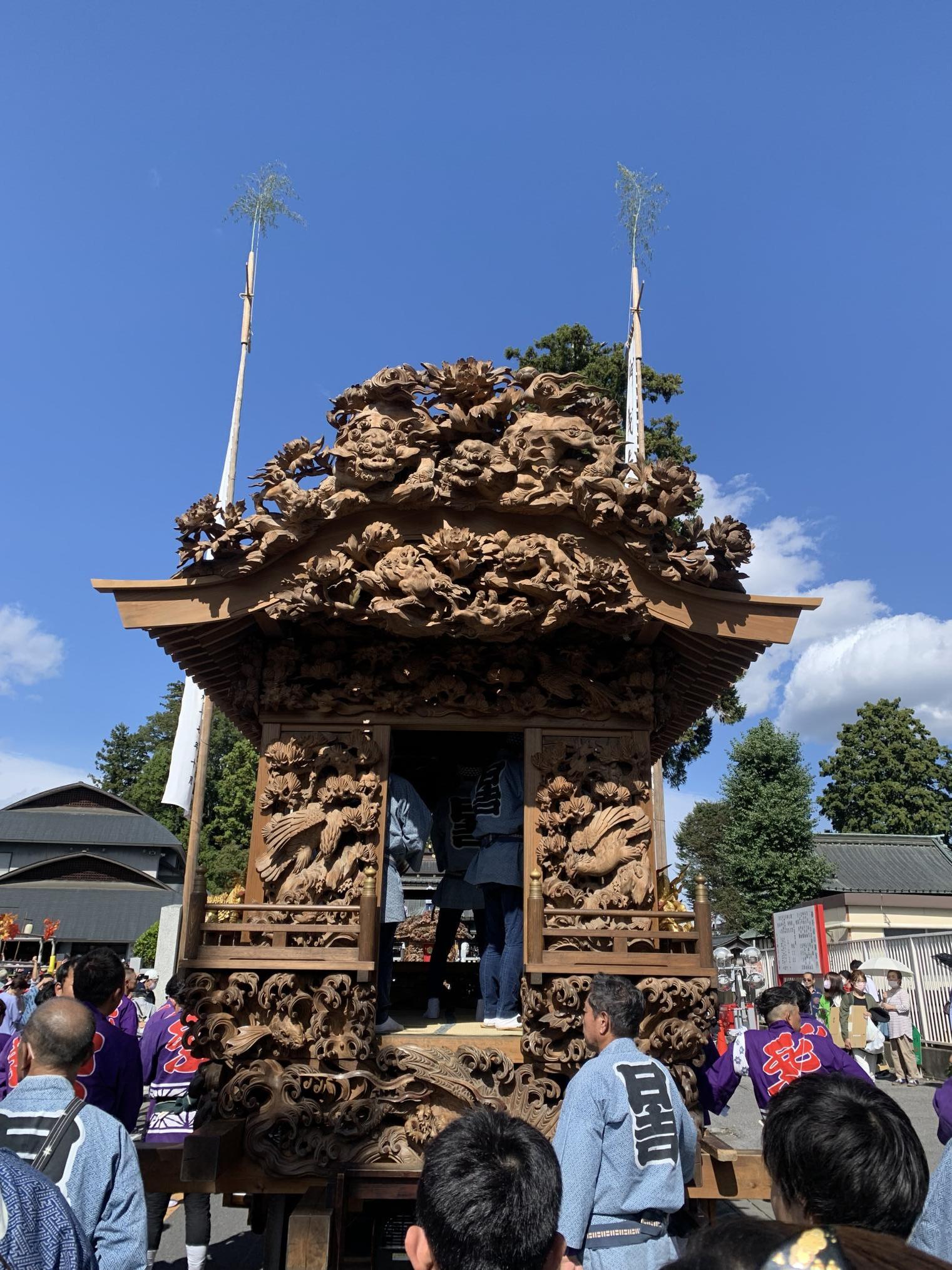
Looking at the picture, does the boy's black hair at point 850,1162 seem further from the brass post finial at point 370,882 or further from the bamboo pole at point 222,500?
the bamboo pole at point 222,500

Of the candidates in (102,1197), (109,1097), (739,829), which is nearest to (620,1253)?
(102,1197)

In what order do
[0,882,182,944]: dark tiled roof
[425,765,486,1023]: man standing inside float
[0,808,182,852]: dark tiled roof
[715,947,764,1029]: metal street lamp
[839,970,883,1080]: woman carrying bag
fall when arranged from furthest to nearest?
1. [0,808,182,852]: dark tiled roof
2. [0,882,182,944]: dark tiled roof
3. [715,947,764,1029]: metal street lamp
4. [839,970,883,1080]: woman carrying bag
5. [425,765,486,1023]: man standing inside float

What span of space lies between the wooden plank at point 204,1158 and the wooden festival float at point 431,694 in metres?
0.14

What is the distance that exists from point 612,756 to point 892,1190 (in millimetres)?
3335

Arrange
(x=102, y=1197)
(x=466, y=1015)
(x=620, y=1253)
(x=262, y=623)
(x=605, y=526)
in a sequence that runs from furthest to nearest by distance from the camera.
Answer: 1. (x=466, y=1015)
2. (x=262, y=623)
3. (x=605, y=526)
4. (x=620, y=1253)
5. (x=102, y=1197)

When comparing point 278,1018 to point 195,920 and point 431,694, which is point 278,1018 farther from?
point 431,694

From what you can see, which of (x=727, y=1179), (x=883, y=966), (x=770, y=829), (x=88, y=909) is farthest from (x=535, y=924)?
(x=88, y=909)

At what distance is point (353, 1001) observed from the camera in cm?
414

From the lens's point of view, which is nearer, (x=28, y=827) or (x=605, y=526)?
(x=605, y=526)

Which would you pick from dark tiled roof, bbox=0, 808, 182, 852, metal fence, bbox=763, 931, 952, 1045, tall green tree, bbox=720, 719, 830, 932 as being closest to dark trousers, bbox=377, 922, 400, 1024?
metal fence, bbox=763, 931, 952, 1045

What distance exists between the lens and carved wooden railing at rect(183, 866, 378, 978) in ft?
13.6

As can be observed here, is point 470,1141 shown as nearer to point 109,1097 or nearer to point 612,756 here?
point 109,1097

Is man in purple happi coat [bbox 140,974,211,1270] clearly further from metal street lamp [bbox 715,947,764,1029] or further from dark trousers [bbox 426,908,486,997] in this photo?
metal street lamp [bbox 715,947,764,1029]

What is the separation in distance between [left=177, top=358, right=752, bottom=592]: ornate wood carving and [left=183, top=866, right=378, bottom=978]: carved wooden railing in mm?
1599
